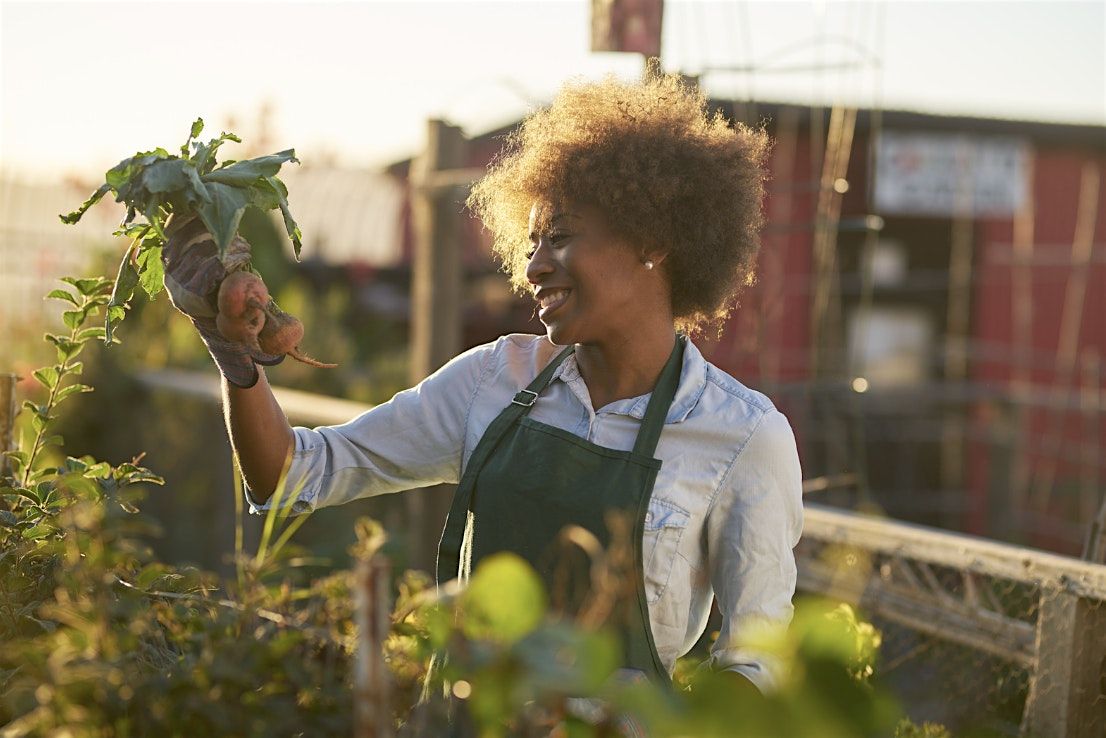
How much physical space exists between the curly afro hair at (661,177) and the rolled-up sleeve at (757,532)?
36cm

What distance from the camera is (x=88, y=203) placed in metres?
1.93

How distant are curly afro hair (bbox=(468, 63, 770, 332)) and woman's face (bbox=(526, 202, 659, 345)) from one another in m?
0.03

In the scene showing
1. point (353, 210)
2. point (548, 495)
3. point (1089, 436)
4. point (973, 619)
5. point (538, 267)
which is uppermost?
point (538, 267)

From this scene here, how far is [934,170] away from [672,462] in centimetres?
1073

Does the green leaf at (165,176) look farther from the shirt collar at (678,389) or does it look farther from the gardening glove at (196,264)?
the shirt collar at (678,389)

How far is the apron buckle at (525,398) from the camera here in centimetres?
228

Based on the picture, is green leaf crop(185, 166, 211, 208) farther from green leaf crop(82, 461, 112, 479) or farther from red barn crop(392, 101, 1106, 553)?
red barn crop(392, 101, 1106, 553)

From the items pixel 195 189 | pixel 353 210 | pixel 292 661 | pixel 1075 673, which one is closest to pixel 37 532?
pixel 195 189

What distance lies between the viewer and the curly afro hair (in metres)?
2.34

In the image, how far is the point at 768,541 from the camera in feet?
6.89

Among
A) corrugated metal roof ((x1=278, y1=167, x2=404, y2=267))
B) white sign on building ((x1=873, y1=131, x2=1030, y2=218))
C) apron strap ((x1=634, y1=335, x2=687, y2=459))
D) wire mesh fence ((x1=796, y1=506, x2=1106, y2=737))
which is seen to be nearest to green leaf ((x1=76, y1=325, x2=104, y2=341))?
apron strap ((x1=634, y1=335, x2=687, y2=459))

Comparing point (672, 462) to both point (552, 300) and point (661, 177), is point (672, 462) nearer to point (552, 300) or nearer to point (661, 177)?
point (552, 300)

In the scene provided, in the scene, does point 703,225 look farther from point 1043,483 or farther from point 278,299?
point 1043,483

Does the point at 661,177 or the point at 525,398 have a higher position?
the point at 661,177
